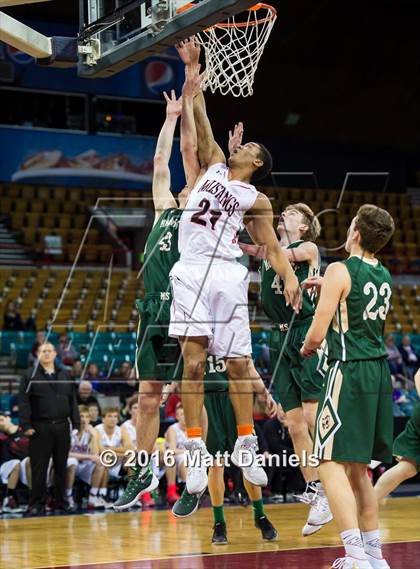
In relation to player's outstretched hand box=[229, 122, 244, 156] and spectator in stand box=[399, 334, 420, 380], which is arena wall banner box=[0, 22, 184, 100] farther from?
player's outstretched hand box=[229, 122, 244, 156]

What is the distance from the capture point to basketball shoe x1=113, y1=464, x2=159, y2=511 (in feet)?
25.6

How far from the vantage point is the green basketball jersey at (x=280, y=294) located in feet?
29.6

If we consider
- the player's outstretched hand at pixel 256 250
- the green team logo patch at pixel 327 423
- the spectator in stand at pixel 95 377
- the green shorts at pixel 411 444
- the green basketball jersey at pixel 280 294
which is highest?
the player's outstretched hand at pixel 256 250

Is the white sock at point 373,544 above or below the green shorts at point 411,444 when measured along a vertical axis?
below

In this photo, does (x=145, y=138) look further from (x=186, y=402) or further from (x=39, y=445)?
(x=186, y=402)

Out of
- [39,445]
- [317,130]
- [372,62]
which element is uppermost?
[372,62]

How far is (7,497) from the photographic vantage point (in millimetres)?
13266

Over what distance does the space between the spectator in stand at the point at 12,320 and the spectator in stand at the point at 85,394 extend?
12.1 ft

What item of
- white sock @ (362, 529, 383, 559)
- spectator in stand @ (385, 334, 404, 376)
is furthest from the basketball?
spectator in stand @ (385, 334, 404, 376)

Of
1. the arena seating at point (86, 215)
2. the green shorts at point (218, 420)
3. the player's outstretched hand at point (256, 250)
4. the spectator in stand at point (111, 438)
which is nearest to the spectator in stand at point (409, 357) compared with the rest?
the arena seating at point (86, 215)

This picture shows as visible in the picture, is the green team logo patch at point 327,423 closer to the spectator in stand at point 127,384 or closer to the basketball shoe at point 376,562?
the basketball shoe at point 376,562

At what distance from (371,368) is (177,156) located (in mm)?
13744

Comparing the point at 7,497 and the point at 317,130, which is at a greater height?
the point at 317,130

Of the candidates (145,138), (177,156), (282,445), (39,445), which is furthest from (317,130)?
(39,445)
